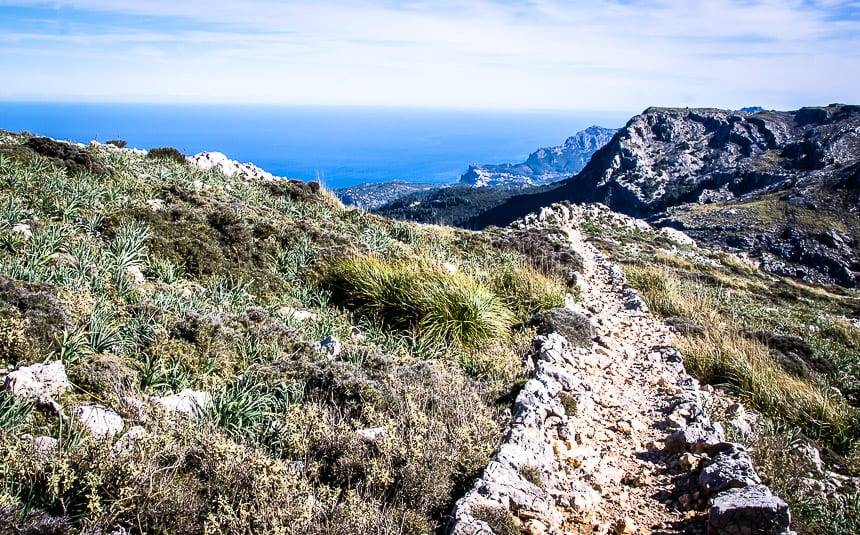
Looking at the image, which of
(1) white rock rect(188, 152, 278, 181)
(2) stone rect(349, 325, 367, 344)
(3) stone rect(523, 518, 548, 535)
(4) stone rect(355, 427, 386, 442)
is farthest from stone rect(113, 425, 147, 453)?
(1) white rock rect(188, 152, 278, 181)

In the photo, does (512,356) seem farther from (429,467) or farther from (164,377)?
(164,377)

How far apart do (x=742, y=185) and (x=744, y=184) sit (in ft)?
1.40

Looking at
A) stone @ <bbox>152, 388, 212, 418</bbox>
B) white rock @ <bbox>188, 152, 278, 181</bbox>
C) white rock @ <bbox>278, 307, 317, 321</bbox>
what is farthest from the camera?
white rock @ <bbox>188, 152, 278, 181</bbox>

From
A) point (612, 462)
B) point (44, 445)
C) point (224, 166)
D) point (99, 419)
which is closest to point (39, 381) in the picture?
point (99, 419)

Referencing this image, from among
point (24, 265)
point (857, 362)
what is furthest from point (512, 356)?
point (857, 362)

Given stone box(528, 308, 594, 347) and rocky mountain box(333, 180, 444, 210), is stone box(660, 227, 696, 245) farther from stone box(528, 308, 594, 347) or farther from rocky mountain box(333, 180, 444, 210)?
rocky mountain box(333, 180, 444, 210)

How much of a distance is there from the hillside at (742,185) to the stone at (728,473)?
56.6 m

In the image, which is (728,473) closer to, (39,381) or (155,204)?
(39,381)

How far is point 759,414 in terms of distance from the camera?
6336mm

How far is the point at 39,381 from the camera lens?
3463 mm

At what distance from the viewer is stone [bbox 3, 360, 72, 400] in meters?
3.34

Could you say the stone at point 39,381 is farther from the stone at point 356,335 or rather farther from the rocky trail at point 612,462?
the stone at point 356,335

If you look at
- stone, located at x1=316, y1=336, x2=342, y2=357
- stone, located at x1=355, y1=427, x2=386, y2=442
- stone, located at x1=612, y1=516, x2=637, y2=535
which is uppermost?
stone, located at x1=316, y1=336, x2=342, y2=357

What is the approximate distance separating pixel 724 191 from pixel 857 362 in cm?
10129
